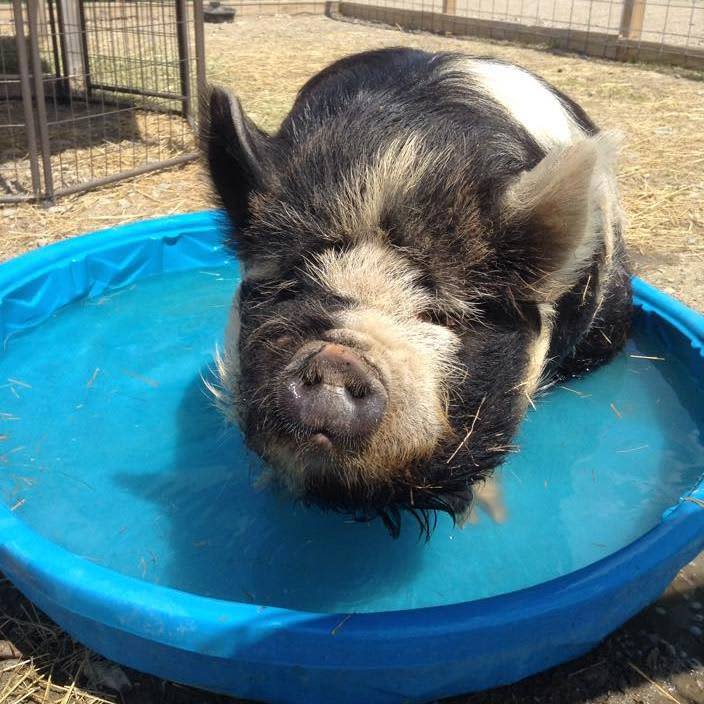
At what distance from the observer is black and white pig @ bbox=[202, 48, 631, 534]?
2119 mm

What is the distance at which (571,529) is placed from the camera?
3287 millimetres

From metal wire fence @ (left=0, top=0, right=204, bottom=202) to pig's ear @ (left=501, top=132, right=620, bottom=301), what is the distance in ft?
11.3

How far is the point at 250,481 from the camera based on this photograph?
11.4 ft

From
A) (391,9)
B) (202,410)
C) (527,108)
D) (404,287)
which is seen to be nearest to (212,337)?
(202,410)

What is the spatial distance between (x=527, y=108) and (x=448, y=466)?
1649mm

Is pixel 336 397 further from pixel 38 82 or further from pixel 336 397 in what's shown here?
pixel 38 82

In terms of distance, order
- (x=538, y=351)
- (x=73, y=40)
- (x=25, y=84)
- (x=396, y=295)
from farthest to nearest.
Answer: (x=73, y=40) → (x=25, y=84) → (x=538, y=351) → (x=396, y=295)

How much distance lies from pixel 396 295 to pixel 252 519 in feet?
4.44

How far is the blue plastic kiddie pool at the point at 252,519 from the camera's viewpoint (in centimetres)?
217

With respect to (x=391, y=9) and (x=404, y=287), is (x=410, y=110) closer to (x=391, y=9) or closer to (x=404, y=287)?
(x=404, y=287)

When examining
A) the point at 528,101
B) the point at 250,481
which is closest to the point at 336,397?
the point at 250,481

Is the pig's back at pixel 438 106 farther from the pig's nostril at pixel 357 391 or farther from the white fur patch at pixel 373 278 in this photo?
the pig's nostril at pixel 357 391

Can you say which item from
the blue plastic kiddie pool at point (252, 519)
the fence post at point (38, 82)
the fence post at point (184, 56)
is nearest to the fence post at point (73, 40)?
the fence post at point (184, 56)

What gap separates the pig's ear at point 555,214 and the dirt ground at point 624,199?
1.07 metres
